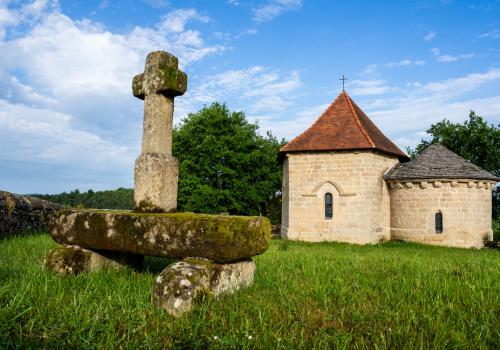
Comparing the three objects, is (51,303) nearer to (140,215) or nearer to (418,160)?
(140,215)

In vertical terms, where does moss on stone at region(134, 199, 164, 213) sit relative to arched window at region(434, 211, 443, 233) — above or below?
above

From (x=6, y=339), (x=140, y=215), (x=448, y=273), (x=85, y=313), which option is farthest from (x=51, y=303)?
(x=448, y=273)

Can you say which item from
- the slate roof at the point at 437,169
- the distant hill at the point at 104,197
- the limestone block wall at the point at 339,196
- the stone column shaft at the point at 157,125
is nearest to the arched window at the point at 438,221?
the slate roof at the point at 437,169

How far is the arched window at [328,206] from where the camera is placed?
58.9 ft

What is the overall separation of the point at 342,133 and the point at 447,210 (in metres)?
5.96

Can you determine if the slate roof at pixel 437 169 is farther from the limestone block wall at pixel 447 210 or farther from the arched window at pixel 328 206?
the arched window at pixel 328 206

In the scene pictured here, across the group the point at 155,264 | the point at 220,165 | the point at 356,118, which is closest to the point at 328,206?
the point at 356,118

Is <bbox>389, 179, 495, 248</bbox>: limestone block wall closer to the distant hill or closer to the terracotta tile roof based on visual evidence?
the terracotta tile roof

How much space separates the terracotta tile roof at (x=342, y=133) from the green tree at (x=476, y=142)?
37.7 ft

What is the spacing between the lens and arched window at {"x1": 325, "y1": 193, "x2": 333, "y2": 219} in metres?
17.9

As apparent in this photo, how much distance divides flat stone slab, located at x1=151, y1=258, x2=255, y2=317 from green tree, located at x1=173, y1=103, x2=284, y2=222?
903 inches

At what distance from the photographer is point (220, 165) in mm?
27859

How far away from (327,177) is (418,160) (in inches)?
192

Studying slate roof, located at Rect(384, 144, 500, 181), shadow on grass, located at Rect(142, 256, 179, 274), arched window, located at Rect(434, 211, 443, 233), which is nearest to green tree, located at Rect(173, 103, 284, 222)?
slate roof, located at Rect(384, 144, 500, 181)
